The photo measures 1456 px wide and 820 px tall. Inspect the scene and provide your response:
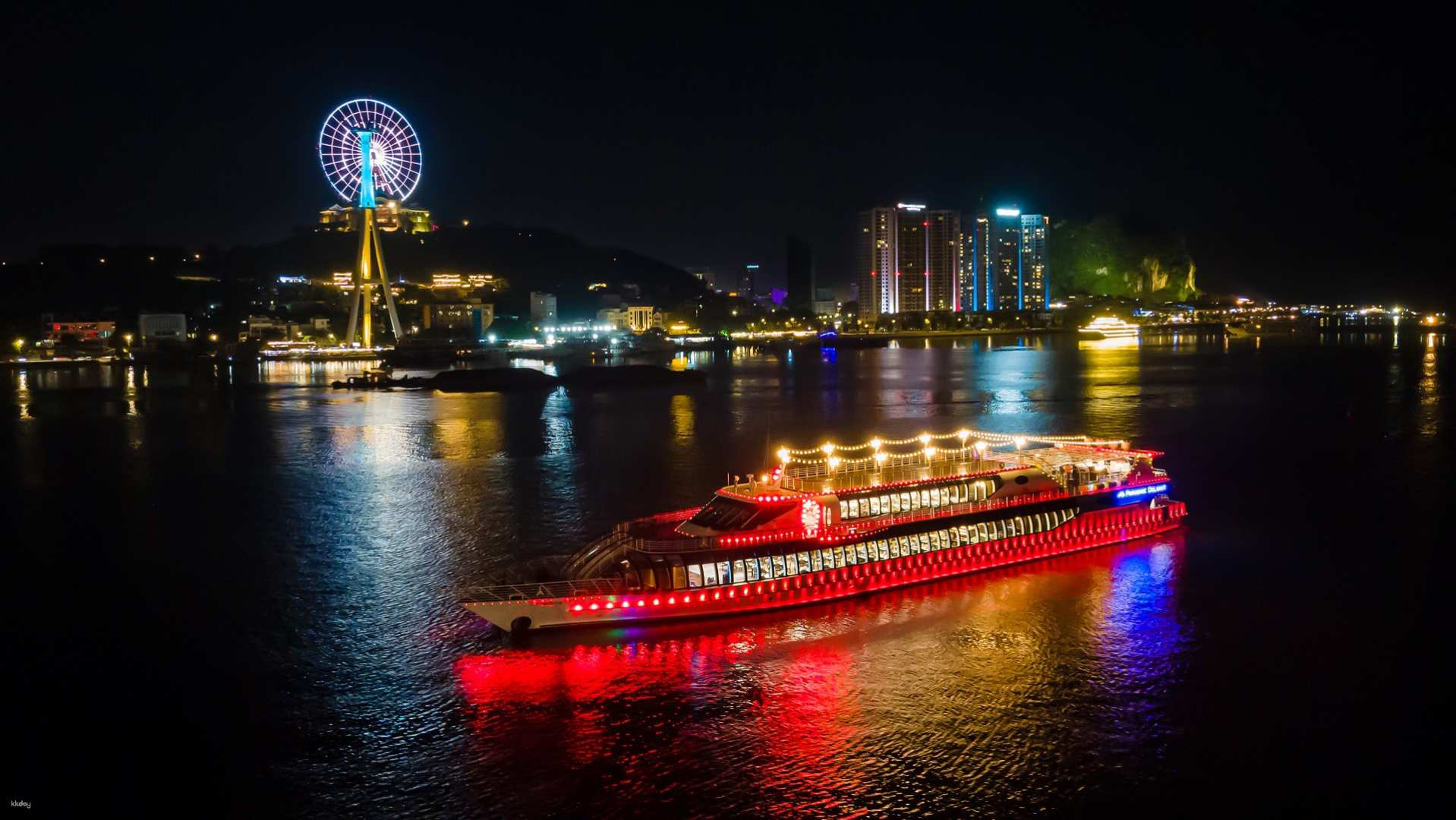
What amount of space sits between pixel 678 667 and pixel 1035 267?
136909 millimetres

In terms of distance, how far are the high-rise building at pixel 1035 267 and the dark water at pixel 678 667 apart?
119 metres

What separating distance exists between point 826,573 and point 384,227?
446 ft

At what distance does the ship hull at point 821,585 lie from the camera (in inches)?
471

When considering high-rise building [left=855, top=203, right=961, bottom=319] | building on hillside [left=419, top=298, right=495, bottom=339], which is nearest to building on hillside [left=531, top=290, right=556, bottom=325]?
building on hillside [left=419, top=298, right=495, bottom=339]

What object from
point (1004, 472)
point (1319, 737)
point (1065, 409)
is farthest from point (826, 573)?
point (1065, 409)

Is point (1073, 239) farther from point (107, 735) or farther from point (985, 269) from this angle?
point (107, 735)

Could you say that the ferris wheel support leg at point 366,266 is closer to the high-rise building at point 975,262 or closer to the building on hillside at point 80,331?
the building on hillside at point 80,331

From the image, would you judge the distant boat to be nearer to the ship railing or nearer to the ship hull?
the ship hull

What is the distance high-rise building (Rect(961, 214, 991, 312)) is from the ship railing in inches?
5188

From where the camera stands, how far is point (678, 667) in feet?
36.7

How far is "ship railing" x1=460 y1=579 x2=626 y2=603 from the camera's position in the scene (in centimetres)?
1205

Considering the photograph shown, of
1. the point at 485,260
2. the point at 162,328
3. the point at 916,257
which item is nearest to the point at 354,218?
the point at 485,260

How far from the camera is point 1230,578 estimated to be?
48.1 feet

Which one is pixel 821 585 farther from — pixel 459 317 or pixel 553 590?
pixel 459 317
